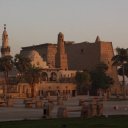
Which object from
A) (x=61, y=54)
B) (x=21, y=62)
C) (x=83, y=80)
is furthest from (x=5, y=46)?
(x=21, y=62)

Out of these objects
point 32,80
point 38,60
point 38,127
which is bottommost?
point 38,127

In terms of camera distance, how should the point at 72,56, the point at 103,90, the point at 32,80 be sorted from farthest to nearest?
the point at 72,56 → the point at 103,90 → the point at 32,80

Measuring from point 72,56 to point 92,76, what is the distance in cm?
4612

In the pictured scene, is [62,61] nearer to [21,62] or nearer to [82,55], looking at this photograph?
[82,55]

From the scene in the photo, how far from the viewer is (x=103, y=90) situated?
108 meters

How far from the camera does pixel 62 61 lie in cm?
12812

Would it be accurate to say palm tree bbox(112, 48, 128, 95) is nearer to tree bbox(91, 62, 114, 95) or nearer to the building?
tree bbox(91, 62, 114, 95)

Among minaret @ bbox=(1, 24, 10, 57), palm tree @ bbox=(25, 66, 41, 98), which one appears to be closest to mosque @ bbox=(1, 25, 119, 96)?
minaret @ bbox=(1, 24, 10, 57)

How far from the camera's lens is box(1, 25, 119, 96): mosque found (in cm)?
11525

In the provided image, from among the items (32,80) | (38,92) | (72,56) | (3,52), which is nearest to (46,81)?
(38,92)

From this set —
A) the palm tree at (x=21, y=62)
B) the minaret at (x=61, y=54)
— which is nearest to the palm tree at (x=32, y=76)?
the palm tree at (x=21, y=62)

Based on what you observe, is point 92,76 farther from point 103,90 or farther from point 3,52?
point 3,52

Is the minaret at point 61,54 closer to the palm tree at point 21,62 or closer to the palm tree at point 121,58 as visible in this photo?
the palm tree at point 21,62

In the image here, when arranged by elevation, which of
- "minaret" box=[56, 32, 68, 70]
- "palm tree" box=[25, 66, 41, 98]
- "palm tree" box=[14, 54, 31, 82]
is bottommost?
"palm tree" box=[25, 66, 41, 98]
